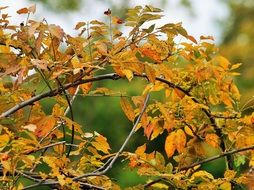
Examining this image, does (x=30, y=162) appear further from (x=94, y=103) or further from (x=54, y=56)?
(x=94, y=103)

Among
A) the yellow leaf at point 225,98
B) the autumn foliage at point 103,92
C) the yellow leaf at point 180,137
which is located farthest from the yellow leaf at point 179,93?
the yellow leaf at point 225,98

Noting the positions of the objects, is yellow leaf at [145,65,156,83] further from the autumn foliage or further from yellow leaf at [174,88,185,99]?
yellow leaf at [174,88,185,99]

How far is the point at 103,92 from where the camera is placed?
2238mm

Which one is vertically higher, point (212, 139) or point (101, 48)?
point (101, 48)

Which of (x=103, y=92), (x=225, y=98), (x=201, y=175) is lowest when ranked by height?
(x=201, y=175)

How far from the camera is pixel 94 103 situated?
48.7 feet

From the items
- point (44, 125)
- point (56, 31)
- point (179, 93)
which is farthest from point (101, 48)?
point (179, 93)

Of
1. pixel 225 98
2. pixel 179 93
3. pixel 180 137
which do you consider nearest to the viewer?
pixel 179 93

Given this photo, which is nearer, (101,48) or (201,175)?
(101,48)

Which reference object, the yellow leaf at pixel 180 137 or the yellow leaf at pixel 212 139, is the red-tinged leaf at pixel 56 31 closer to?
the yellow leaf at pixel 180 137

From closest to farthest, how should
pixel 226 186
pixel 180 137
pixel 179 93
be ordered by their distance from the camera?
pixel 226 186
pixel 179 93
pixel 180 137

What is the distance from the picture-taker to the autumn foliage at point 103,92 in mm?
2078

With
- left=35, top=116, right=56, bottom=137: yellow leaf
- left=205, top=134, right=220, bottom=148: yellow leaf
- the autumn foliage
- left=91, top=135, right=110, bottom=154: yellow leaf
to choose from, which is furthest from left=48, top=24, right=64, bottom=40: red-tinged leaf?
left=205, top=134, right=220, bottom=148: yellow leaf

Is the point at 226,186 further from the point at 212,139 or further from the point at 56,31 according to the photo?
the point at 56,31
